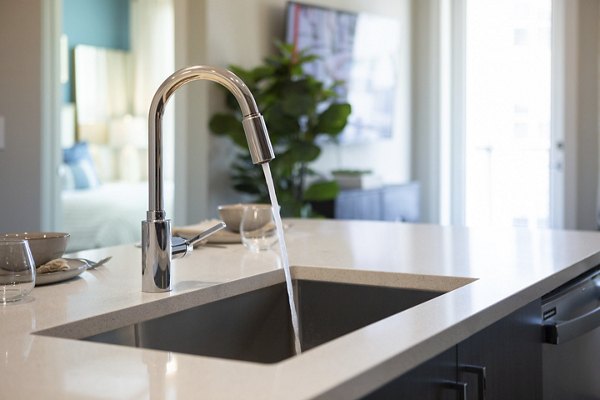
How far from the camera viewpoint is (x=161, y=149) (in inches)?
54.6

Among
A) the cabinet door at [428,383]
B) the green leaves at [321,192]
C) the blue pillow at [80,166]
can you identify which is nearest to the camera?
the cabinet door at [428,383]

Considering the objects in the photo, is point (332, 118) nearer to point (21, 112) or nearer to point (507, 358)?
point (21, 112)

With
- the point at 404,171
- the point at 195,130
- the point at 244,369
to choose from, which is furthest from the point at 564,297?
the point at 404,171

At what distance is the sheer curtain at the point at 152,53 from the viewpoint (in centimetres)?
779

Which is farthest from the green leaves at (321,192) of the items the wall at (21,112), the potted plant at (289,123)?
the wall at (21,112)

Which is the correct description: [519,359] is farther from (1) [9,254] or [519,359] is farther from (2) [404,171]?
(2) [404,171]

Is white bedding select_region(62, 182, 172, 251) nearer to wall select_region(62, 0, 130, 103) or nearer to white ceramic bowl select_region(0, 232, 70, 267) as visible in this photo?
wall select_region(62, 0, 130, 103)

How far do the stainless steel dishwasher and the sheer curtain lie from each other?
19.4 feet

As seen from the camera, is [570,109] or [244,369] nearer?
[244,369]

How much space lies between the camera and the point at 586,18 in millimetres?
6297

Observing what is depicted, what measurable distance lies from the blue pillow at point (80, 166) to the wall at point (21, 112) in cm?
354

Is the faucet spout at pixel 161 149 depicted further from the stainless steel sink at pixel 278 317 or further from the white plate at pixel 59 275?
the white plate at pixel 59 275

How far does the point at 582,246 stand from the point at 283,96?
285cm

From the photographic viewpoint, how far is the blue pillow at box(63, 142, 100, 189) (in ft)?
24.8
